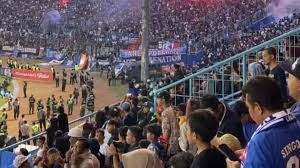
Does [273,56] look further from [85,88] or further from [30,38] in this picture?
[30,38]

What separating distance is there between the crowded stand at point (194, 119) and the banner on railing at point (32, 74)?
1.36ft

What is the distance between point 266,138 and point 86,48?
116 feet

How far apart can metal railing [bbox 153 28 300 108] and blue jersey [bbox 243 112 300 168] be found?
250 inches

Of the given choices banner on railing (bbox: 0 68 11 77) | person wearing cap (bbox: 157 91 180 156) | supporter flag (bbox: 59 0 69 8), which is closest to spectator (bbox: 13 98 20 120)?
banner on railing (bbox: 0 68 11 77)

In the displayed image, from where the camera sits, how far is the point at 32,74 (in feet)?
108

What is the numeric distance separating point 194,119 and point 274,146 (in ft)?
2.55

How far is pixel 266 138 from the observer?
8.86 ft

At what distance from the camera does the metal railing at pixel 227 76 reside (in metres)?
9.45

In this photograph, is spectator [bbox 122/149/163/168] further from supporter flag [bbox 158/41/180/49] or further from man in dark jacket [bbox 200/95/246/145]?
supporter flag [bbox 158/41/180/49]

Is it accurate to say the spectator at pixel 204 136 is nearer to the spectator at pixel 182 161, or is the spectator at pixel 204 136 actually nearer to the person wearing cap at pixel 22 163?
the spectator at pixel 182 161

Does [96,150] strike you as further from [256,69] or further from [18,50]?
[18,50]

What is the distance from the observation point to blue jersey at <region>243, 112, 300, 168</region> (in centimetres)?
269

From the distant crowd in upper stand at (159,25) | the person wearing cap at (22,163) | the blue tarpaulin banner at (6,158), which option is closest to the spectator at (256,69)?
the person wearing cap at (22,163)

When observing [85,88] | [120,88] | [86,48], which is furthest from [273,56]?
[86,48]
